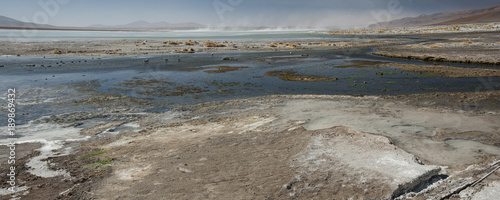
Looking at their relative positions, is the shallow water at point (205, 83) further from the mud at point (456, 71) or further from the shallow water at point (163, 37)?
the shallow water at point (163, 37)

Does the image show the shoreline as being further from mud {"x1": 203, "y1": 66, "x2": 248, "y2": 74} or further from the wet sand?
mud {"x1": 203, "y1": 66, "x2": 248, "y2": 74}

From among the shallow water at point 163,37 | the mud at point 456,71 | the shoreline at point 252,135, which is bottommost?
the shoreline at point 252,135

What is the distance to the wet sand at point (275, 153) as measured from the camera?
6.55 m

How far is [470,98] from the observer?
1566 centimetres

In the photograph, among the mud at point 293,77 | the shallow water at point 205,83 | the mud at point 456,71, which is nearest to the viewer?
the shallow water at point 205,83

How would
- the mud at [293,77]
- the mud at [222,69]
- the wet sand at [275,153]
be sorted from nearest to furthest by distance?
the wet sand at [275,153] < the mud at [293,77] < the mud at [222,69]

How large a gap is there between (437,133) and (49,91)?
20745 mm

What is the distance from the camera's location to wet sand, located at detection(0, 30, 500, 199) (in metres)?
6.55

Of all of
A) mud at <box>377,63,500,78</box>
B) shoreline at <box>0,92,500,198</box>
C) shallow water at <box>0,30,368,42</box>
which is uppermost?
shallow water at <box>0,30,368,42</box>

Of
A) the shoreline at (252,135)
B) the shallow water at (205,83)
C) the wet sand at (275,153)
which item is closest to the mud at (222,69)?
the shallow water at (205,83)

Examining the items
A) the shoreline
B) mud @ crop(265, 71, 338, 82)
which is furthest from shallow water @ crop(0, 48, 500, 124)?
the shoreline

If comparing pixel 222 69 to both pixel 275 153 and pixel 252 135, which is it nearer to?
pixel 252 135

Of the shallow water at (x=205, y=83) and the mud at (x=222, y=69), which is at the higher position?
the mud at (x=222, y=69)

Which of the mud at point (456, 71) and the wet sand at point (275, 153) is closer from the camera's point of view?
the wet sand at point (275, 153)
